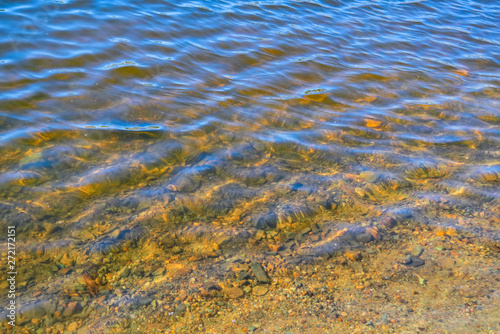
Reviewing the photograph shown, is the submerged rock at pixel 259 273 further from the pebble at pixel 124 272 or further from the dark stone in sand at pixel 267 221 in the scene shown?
the pebble at pixel 124 272

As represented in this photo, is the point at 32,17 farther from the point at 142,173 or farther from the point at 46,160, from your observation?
the point at 142,173

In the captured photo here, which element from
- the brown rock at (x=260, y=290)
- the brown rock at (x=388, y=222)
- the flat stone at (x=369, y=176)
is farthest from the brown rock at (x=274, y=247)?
the flat stone at (x=369, y=176)

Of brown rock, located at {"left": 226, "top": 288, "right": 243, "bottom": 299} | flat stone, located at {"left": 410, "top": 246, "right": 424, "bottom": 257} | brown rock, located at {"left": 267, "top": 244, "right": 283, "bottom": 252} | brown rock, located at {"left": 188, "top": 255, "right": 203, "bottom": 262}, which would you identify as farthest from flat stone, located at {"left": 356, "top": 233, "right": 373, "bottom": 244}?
brown rock, located at {"left": 188, "top": 255, "right": 203, "bottom": 262}

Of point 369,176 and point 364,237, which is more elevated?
point 369,176

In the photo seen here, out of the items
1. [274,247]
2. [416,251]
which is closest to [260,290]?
[274,247]

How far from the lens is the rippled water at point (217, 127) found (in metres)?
3.77

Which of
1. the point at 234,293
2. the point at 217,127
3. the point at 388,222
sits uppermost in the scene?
the point at 217,127

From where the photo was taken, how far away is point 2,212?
3543mm

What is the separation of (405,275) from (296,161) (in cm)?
205

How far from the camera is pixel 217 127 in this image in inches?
211

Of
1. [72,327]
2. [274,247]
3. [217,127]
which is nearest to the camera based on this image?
[72,327]

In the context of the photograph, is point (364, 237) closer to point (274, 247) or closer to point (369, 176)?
point (274, 247)

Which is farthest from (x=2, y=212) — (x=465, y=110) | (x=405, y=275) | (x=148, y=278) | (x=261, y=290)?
(x=465, y=110)

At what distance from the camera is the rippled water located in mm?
3773
